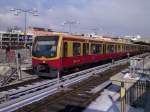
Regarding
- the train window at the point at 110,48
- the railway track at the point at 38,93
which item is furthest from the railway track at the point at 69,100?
the train window at the point at 110,48

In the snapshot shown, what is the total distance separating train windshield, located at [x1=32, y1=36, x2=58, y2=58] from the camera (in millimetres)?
18291

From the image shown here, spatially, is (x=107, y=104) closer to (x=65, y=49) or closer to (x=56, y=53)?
(x=56, y=53)

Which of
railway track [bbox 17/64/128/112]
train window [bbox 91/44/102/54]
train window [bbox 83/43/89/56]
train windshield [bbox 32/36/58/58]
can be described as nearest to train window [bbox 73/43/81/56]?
train window [bbox 83/43/89/56]

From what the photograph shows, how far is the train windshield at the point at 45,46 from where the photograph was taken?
18291 millimetres

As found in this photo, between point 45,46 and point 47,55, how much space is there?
63 cm

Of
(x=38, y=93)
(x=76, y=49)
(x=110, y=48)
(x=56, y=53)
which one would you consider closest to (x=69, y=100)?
(x=38, y=93)

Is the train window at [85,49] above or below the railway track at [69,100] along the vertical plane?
above

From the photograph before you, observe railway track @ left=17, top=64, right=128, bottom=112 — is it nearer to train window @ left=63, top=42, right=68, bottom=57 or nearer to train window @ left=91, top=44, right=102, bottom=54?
train window @ left=63, top=42, right=68, bottom=57

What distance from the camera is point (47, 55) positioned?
18.6 m

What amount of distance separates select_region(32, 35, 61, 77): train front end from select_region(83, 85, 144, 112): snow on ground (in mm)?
4446

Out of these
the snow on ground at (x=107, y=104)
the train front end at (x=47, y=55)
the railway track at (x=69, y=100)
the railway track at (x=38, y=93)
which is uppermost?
the train front end at (x=47, y=55)

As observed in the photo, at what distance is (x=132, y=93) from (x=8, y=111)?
5.05 metres

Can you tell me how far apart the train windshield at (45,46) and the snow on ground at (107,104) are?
16.2 feet

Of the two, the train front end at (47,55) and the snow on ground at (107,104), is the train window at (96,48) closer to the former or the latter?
the train front end at (47,55)
